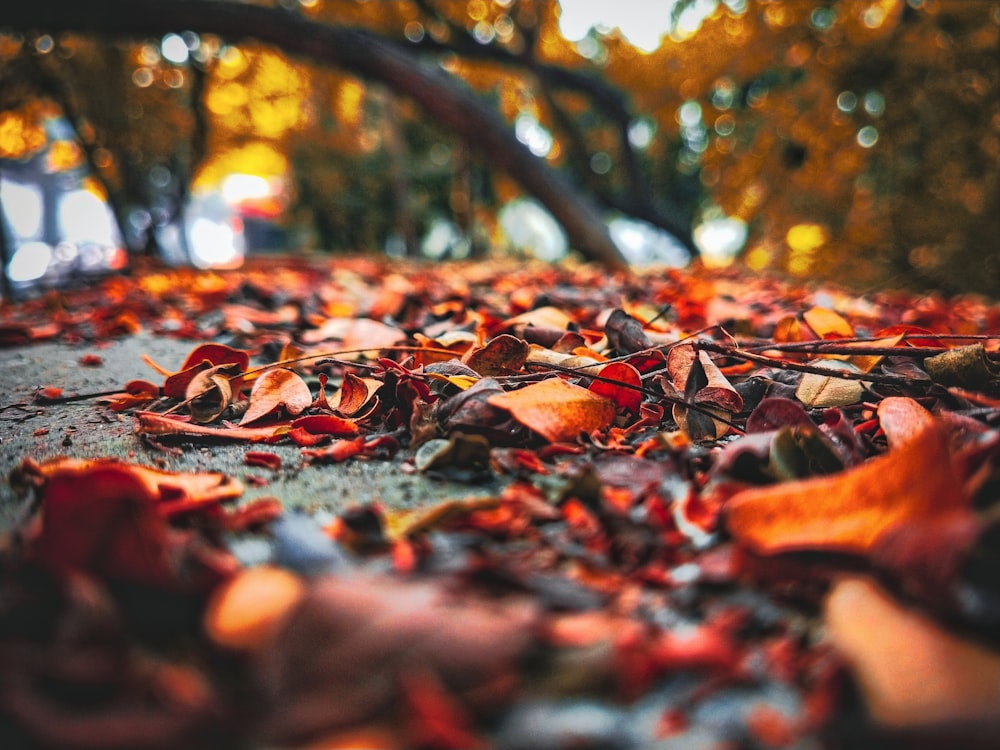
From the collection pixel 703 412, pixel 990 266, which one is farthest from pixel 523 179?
pixel 703 412

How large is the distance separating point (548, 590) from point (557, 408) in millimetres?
383

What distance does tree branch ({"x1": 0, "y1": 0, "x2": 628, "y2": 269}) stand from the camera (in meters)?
4.13

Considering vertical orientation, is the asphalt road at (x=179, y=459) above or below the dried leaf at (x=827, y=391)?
below

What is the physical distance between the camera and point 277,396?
3.43ft

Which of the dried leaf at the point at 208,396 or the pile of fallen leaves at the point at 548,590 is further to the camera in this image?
the dried leaf at the point at 208,396

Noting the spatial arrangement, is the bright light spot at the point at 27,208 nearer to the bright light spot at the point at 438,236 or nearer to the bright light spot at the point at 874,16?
the bright light spot at the point at 438,236

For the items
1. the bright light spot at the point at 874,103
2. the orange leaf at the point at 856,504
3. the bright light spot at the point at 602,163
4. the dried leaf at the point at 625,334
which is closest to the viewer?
the orange leaf at the point at 856,504

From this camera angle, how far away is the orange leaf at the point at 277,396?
1.02 m

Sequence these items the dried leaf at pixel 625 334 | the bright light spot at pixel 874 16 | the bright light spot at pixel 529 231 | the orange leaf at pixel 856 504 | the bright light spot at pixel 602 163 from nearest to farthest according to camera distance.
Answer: the orange leaf at pixel 856 504, the dried leaf at pixel 625 334, the bright light spot at pixel 874 16, the bright light spot at pixel 602 163, the bright light spot at pixel 529 231

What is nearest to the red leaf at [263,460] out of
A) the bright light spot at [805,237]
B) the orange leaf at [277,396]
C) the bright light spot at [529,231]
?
the orange leaf at [277,396]

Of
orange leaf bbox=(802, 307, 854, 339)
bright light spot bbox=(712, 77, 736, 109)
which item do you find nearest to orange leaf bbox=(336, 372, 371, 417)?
orange leaf bbox=(802, 307, 854, 339)

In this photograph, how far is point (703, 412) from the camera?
94 cm

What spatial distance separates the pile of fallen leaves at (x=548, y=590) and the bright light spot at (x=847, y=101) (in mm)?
4601

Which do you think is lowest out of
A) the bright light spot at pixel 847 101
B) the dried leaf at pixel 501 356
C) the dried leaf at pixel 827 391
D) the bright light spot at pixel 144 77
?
the dried leaf at pixel 827 391
